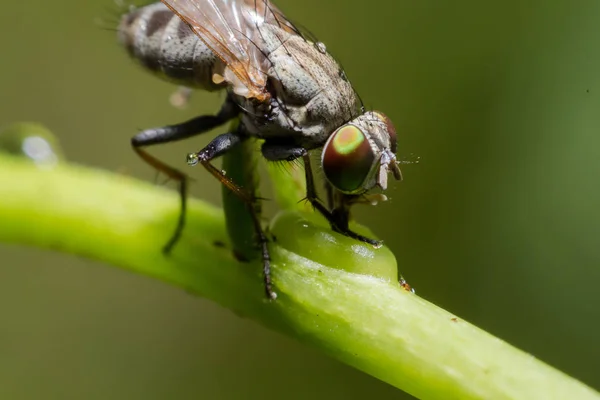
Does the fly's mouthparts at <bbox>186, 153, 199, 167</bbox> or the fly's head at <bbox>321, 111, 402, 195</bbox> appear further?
the fly's mouthparts at <bbox>186, 153, 199, 167</bbox>

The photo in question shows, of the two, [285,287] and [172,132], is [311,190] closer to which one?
[285,287]

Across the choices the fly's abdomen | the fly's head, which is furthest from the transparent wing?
the fly's head

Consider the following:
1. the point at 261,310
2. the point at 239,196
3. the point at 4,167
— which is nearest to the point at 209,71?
the point at 4,167

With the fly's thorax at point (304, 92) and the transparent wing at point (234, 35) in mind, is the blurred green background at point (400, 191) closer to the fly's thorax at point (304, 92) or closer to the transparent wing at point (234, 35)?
the transparent wing at point (234, 35)

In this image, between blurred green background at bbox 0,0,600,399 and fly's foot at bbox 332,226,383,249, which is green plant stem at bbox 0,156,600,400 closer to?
fly's foot at bbox 332,226,383,249

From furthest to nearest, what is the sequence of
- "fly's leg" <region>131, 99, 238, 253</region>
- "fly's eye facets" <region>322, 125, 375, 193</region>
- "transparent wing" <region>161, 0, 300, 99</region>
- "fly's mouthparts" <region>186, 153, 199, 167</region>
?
"fly's leg" <region>131, 99, 238, 253</region> → "transparent wing" <region>161, 0, 300, 99</region> → "fly's mouthparts" <region>186, 153, 199, 167</region> → "fly's eye facets" <region>322, 125, 375, 193</region>

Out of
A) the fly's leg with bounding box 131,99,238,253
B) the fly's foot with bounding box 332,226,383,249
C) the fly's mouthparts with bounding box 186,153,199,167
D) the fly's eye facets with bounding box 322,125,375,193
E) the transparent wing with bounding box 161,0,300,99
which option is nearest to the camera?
the fly's foot with bounding box 332,226,383,249

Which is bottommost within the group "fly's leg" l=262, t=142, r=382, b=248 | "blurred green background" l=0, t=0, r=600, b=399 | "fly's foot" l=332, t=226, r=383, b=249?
"blurred green background" l=0, t=0, r=600, b=399
